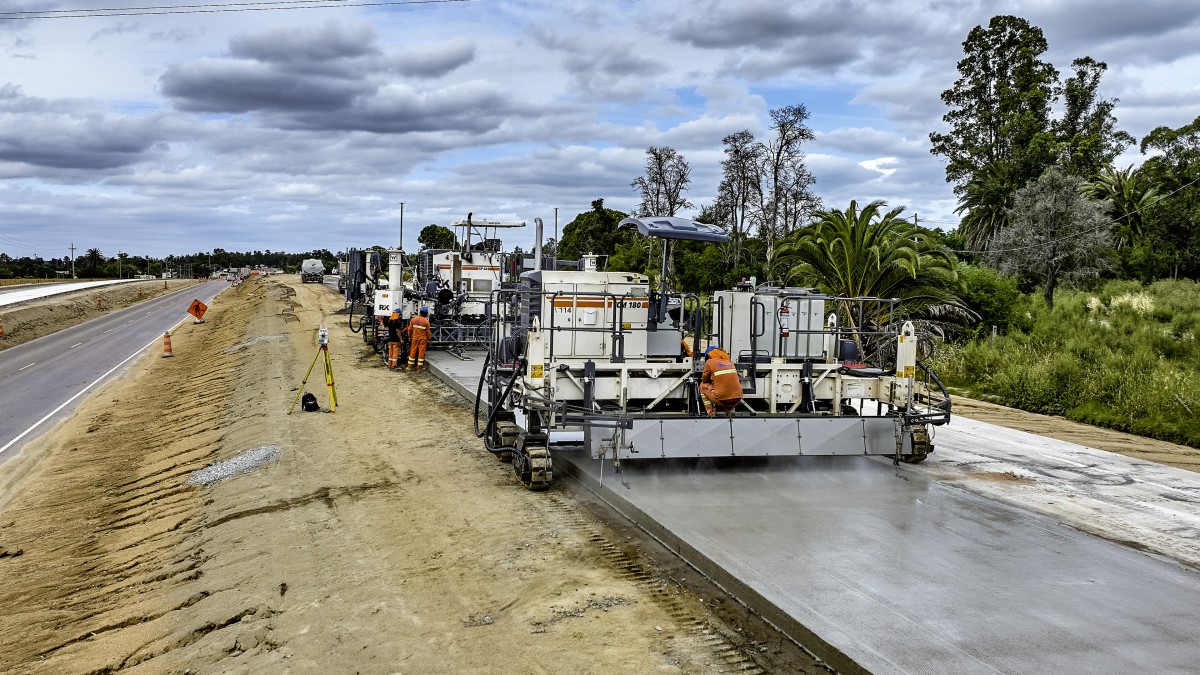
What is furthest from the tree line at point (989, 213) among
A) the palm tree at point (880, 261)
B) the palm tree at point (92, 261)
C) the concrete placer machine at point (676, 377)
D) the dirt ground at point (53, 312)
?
the palm tree at point (92, 261)

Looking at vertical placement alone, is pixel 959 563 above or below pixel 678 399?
below

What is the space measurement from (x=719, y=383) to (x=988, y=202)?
121ft

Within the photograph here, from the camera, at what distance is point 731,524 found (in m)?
8.76

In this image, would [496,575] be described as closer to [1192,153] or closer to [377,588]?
[377,588]

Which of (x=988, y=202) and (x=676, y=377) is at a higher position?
(x=988, y=202)

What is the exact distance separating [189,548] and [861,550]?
7255mm

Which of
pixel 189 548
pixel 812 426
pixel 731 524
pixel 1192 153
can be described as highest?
pixel 1192 153

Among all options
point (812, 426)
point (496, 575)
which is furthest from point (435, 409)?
point (496, 575)

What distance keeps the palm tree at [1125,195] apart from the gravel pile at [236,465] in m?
38.7

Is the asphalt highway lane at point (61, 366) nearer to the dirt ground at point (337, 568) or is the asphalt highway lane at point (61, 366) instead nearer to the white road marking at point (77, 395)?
the white road marking at point (77, 395)

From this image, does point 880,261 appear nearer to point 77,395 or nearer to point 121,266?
point 77,395

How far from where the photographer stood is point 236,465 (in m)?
12.7

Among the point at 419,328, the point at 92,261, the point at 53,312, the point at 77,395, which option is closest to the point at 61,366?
the point at 77,395

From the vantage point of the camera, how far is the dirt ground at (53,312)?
122 ft
